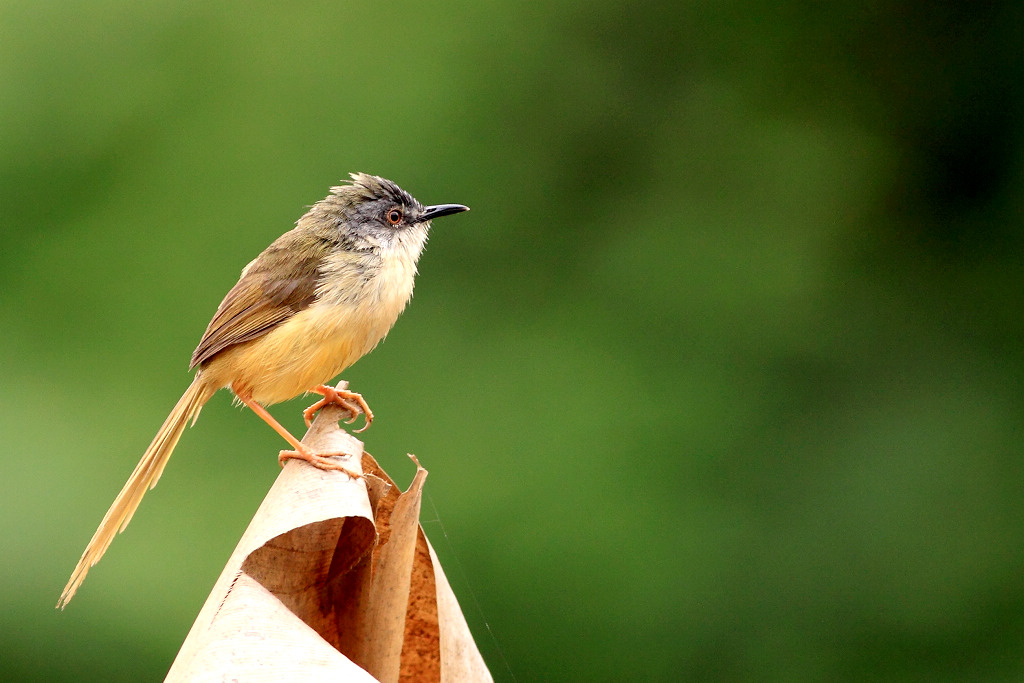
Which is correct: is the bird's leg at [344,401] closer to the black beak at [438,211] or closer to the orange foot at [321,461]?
the orange foot at [321,461]

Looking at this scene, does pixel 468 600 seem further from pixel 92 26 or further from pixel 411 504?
pixel 92 26

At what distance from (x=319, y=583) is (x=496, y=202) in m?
3.40

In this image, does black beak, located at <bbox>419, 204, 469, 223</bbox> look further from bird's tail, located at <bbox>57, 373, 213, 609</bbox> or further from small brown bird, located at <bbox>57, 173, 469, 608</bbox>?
bird's tail, located at <bbox>57, 373, 213, 609</bbox>

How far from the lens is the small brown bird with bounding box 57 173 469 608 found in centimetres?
277

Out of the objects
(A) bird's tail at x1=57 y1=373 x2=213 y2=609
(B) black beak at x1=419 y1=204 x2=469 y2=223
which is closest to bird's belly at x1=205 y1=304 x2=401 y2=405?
(A) bird's tail at x1=57 y1=373 x2=213 y2=609

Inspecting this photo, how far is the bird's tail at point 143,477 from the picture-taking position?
2.16 meters

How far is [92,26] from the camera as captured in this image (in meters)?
4.60

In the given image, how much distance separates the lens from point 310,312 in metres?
2.80

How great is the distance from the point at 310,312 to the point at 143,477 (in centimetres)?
63

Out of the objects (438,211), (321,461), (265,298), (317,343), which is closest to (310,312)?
(317,343)

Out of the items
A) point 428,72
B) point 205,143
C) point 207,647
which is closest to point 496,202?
point 428,72

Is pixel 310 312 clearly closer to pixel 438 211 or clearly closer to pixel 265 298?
pixel 265 298

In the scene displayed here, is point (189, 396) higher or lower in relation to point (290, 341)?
lower

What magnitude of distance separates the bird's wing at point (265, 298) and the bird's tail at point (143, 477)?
0.12 meters
